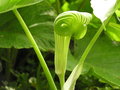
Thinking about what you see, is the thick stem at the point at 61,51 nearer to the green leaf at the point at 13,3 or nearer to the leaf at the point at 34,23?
the green leaf at the point at 13,3

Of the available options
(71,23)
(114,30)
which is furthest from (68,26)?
(114,30)

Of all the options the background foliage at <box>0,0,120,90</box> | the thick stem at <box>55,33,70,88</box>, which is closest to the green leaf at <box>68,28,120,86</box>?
the background foliage at <box>0,0,120,90</box>

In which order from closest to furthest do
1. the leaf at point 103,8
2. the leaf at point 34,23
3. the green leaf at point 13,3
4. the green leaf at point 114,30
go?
the leaf at point 103,8 → the green leaf at point 13,3 → the green leaf at point 114,30 → the leaf at point 34,23

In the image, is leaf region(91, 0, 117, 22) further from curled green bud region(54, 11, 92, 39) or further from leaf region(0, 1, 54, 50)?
leaf region(0, 1, 54, 50)

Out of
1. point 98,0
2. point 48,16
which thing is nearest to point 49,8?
point 48,16

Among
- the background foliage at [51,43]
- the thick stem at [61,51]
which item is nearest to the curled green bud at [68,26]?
the thick stem at [61,51]

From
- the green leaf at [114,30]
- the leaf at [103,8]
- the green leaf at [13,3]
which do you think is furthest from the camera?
the green leaf at [114,30]
